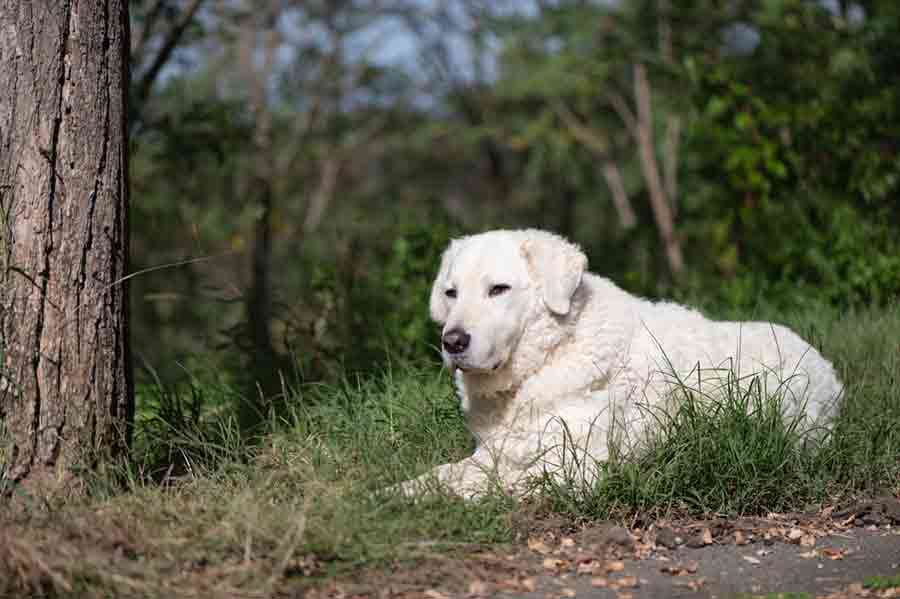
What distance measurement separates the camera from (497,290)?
4.71m

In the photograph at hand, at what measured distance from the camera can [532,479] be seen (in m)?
4.48

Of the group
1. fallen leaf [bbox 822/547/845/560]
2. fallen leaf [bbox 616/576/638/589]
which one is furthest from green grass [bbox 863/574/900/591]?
fallen leaf [bbox 616/576/638/589]

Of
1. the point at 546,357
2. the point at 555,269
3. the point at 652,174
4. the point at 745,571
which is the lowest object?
the point at 745,571

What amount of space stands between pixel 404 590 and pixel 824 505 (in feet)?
7.05

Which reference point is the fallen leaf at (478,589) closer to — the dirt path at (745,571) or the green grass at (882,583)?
the dirt path at (745,571)

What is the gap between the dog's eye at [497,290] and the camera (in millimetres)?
4699

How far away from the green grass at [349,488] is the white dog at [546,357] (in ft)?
0.55

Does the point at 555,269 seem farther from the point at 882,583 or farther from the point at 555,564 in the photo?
the point at 882,583

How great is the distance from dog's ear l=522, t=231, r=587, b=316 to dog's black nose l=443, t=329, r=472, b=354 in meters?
0.47

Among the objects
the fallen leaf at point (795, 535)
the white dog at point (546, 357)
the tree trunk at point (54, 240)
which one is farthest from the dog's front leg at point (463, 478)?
the tree trunk at point (54, 240)

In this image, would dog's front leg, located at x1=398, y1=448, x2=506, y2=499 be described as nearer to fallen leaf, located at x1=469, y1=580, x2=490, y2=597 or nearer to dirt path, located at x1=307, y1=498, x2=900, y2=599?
dirt path, located at x1=307, y1=498, x2=900, y2=599

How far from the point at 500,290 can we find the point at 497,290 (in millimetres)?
14

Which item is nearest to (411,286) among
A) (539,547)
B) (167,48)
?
(167,48)

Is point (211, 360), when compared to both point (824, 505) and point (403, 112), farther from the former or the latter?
point (403, 112)
